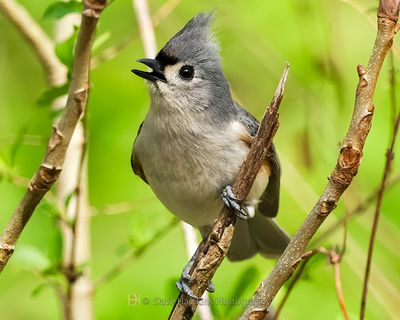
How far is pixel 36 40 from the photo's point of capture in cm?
293

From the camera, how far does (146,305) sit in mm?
2945

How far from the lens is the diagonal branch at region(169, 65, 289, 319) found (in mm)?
1915

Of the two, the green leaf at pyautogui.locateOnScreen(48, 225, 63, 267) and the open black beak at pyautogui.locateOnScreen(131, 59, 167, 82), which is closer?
the green leaf at pyautogui.locateOnScreen(48, 225, 63, 267)

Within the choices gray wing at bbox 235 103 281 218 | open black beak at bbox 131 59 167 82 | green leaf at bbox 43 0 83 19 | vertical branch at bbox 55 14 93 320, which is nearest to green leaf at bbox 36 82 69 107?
vertical branch at bbox 55 14 93 320

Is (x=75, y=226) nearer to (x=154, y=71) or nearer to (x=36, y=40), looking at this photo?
(x=154, y=71)

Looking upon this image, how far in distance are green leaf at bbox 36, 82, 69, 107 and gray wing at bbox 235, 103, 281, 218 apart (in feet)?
2.79

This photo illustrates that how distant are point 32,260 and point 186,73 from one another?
901 millimetres

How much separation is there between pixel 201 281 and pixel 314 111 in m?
1.91

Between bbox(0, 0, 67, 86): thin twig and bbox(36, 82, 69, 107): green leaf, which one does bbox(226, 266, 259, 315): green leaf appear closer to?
bbox(36, 82, 69, 107): green leaf

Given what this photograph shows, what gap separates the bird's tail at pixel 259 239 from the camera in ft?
10.3

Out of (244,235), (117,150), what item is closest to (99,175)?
(117,150)

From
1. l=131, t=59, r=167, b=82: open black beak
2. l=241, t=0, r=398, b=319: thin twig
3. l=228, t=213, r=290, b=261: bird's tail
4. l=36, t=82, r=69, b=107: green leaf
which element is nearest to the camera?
l=241, t=0, r=398, b=319: thin twig

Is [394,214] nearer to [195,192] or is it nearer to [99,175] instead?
[195,192]

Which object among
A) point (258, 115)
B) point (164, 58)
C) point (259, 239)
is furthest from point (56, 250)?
point (258, 115)
